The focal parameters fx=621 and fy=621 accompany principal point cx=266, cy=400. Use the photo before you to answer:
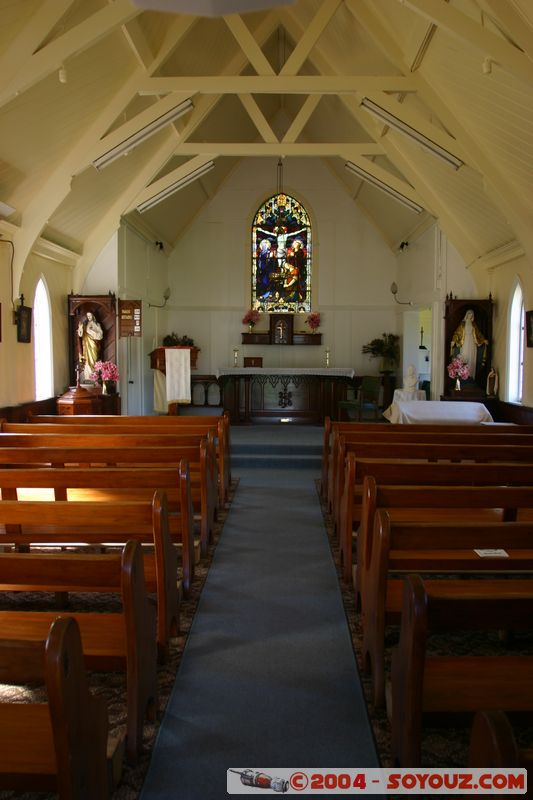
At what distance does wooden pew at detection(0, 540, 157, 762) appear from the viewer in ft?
6.77

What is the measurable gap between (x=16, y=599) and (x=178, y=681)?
144 centimetres

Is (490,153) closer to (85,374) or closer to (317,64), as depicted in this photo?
(317,64)

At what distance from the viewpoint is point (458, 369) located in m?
9.18

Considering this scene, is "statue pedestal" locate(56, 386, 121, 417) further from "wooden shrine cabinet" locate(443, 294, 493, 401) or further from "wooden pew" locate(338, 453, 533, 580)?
"wooden pew" locate(338, 453, 533, 580)

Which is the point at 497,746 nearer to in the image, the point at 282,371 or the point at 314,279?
the point at 282,371

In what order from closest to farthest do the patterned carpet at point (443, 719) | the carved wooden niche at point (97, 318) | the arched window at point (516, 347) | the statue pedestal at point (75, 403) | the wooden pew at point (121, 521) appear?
the patterned carpet at point (443, 719) < the wooden pew at point (121, 521) < the statue pedestal at point (75, 403) < the arched window at point (516, 347) < the carved wooden niche at point (97, 318)

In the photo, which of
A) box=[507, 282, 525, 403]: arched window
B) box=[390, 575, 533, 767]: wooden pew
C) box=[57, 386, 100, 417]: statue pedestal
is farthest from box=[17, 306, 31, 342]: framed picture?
box=[390, 575, 533, 767]: wooden pew

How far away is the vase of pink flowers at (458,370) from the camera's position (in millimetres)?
9156

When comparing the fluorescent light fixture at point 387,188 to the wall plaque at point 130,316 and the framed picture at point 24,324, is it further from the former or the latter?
the framed picture at point 24,324

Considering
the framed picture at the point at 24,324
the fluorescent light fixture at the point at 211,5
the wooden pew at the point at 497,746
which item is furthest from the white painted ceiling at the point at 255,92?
the wooden pew at the point at 497,746

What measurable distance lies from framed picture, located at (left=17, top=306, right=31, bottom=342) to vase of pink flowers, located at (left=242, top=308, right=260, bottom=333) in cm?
626

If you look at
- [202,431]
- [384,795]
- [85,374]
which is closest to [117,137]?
[85,374]

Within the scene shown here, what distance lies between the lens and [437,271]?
1041 centimetres

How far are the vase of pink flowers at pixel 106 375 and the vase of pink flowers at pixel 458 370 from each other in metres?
4.99
